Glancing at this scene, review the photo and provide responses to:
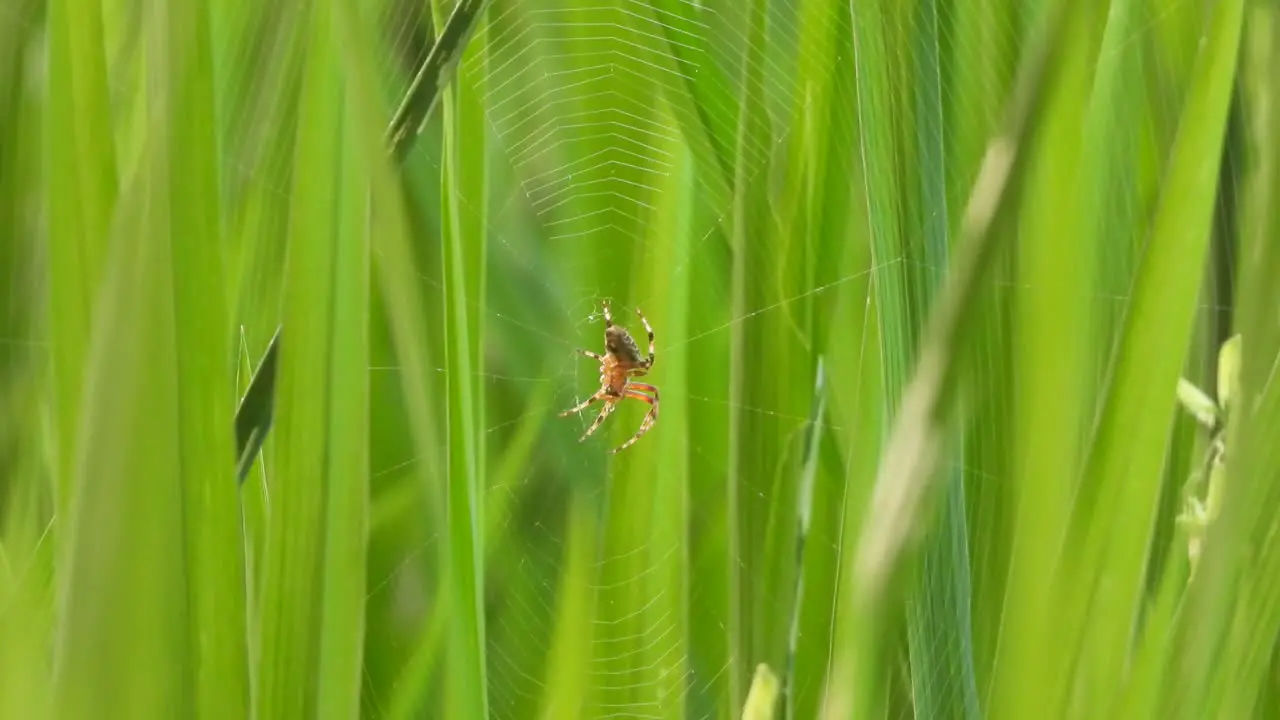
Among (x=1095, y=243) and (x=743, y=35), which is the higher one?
(x=743, y=35)

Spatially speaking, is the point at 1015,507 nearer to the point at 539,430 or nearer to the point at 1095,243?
the point at 1095,243

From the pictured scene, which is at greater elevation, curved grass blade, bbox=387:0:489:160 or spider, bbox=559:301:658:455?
curved grass blade, bbox=387:0:489:160

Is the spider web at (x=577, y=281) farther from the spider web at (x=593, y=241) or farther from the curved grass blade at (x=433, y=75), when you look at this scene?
the curved grass blade at (x=433, y=75)

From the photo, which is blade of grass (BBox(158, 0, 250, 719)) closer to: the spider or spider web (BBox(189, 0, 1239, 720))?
spider web (BBox(189, 0, 1239, 720))

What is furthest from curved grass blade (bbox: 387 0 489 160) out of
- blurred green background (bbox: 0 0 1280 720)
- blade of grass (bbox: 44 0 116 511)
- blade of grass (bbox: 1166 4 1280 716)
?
blade of grass (bbox: 1166 4 1280 716)

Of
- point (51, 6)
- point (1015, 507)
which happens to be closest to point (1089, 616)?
point (1015, 507)

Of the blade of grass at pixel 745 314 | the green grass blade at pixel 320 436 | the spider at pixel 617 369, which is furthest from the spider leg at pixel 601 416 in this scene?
the green grass blade at pixel 320 436
